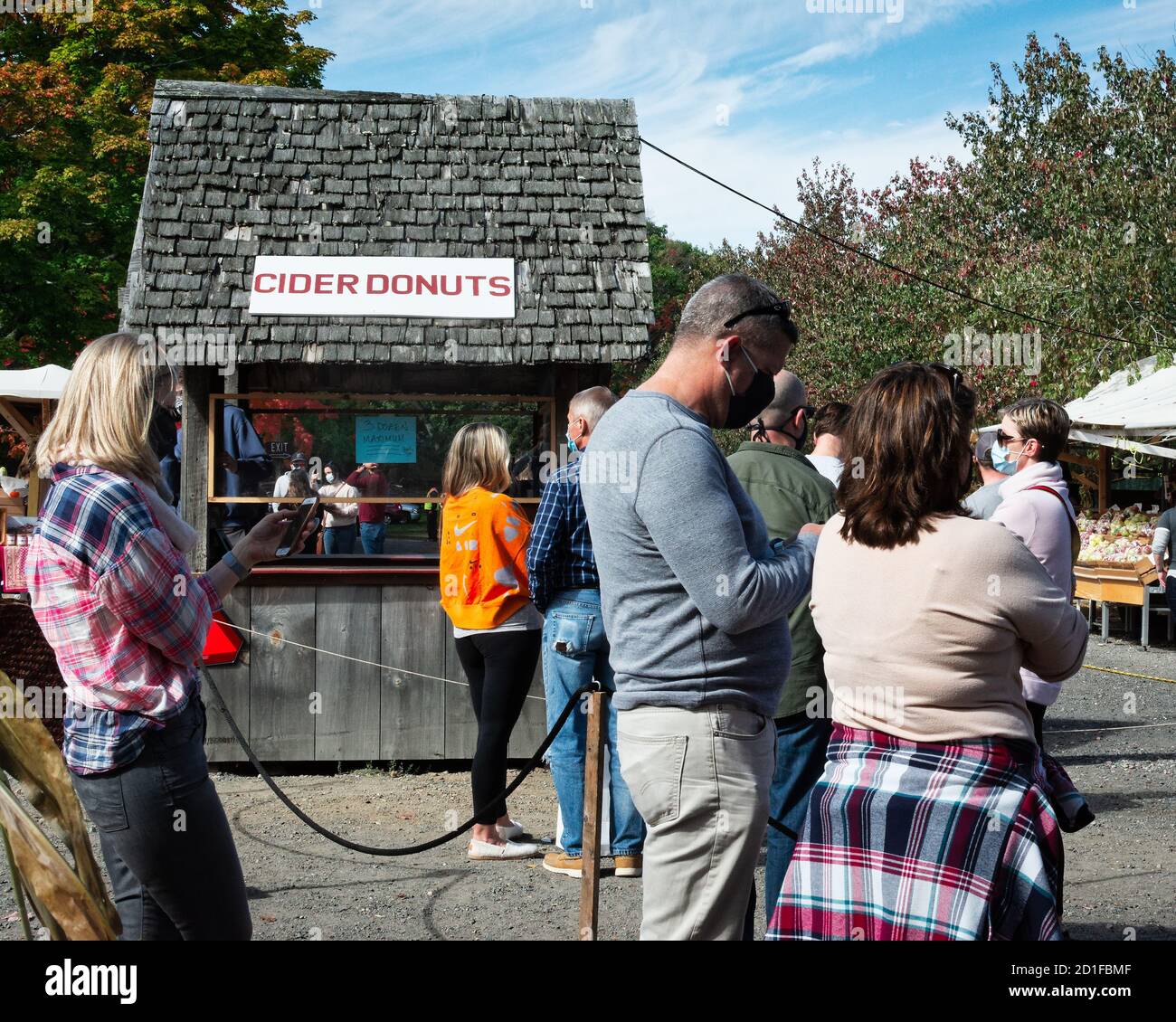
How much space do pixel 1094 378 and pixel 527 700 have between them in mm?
15906

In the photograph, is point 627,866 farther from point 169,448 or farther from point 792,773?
point 169,448

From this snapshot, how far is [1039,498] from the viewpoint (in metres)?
5.04

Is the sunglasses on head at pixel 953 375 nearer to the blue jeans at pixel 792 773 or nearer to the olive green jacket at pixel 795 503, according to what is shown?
the olive green jacket at pixel 795 503

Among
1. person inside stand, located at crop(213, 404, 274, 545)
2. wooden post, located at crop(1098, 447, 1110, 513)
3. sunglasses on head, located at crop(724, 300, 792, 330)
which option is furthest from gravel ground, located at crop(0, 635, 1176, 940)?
wooden post, located at crop(1098, 447, 1110, 513)

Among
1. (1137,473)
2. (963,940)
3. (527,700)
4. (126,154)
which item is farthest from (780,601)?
(126,154)

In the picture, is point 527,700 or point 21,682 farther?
point 527,700

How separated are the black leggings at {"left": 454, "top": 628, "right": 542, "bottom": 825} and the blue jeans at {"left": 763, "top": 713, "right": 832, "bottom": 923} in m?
2.02

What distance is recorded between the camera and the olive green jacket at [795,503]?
429 centimetres

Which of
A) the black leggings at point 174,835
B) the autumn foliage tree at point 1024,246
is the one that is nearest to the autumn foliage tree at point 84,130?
the autumn foliage tree at point 1024,246

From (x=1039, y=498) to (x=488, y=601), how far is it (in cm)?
260

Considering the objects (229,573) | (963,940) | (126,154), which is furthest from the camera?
(126,154)

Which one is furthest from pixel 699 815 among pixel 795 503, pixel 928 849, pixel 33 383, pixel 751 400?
pixel 33 383

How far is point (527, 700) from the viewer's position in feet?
26.0
